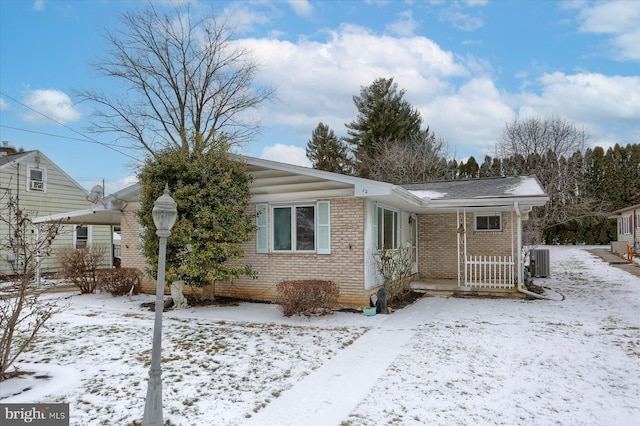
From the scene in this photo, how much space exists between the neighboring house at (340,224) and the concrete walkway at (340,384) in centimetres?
233

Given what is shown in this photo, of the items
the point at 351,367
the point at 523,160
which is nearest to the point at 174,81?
the point at 351,367

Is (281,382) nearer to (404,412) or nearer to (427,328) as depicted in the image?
(404,412)

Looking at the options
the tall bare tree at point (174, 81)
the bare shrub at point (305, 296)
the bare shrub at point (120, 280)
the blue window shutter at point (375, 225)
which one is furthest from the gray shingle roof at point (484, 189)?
the tall bare tree at point (174, 81)

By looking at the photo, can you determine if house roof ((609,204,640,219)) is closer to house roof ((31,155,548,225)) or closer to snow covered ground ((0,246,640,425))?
house roof ((31,155,548,225))

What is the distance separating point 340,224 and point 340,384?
5.03 meters

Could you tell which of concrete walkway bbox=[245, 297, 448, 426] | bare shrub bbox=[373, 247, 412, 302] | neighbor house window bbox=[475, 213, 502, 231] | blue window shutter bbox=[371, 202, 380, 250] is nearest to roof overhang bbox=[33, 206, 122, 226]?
blue window shutter bbox=[371, 202, 380, 250]

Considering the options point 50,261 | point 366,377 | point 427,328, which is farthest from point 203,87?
point 366,377

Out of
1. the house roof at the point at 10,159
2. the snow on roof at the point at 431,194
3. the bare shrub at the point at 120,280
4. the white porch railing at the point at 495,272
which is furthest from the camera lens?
the house roof at the point at 10,159

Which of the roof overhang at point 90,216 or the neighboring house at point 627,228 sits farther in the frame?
the neighboring house at point 627,228

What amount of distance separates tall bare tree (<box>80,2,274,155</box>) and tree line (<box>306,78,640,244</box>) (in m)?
12.6

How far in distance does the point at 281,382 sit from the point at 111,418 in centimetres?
184

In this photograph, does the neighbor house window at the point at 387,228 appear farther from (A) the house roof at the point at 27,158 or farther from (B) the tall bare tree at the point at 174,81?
(A) the house roof at the point at 27,158

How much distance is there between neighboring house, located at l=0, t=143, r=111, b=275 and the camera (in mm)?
17438

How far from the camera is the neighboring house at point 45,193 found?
1744 centimetres
